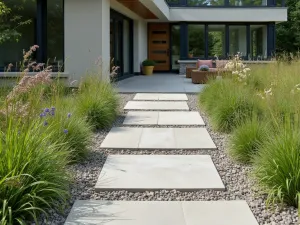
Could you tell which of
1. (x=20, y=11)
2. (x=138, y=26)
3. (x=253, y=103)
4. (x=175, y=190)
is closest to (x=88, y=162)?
(x=175, y=190)

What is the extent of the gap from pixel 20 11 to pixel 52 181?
9.43m

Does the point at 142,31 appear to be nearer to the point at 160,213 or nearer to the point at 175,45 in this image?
the point at 175,45

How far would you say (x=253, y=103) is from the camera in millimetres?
6227

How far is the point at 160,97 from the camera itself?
33.7 feet

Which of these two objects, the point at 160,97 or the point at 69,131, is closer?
the point at 69,131

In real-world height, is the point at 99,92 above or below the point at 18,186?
above

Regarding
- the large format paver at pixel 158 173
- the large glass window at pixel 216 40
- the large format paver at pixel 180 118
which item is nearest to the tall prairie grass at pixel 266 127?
the large format paver at pixel 180 118

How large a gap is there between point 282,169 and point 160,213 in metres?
1.12

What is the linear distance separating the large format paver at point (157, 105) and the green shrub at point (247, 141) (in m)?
3.65

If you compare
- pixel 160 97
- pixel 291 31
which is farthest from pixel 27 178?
pixel 291 31

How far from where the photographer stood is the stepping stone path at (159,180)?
9.99 ft

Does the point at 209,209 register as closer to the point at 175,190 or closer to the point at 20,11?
the point at 175,190

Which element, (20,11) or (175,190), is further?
(20,11)

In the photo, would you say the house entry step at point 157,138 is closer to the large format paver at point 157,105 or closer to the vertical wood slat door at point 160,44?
the large format paver at point 157,105
